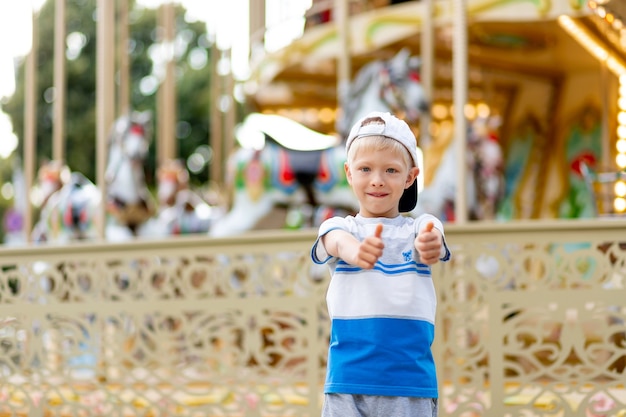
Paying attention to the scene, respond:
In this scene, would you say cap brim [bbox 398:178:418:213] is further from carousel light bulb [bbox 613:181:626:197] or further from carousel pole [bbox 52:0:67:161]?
carousel pole [bbox 52:0:67:161]

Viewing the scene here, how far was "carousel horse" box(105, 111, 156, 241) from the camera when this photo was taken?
9.30m

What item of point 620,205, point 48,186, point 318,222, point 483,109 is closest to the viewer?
point 620,205

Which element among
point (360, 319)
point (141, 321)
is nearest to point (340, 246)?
point (360, 319)

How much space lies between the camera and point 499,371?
4.25 m

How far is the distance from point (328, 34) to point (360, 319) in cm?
693

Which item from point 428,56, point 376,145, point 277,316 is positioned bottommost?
point 277,316

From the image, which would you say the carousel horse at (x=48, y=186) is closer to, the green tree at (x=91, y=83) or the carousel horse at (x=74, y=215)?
the carousel horse at (x=74, y=215)

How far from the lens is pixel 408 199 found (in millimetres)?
2654

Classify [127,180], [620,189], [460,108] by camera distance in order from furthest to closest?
1. [127,180]
2. [620,189]
3. [460,108]

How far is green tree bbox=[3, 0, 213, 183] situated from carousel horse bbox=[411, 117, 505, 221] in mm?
13422

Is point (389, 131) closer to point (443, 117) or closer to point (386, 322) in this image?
point (386, 322)

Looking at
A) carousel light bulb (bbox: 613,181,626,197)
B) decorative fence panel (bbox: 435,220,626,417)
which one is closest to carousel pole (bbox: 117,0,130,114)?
carousel light bulb (bbox: 613,181,626,197)

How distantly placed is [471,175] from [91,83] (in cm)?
1595

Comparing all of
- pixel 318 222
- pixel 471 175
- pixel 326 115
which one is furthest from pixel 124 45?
pixel 471 175
